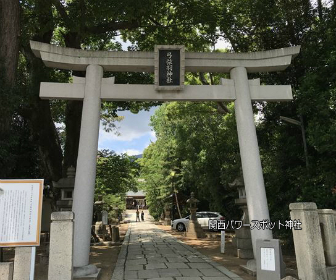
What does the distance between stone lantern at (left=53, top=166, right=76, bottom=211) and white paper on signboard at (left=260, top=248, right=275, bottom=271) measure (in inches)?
287

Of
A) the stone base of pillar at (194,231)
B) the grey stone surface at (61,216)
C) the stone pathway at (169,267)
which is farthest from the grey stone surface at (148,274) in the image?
the stone base of pillar at (194,231)

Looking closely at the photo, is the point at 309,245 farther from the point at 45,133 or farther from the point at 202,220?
the point at 202,220

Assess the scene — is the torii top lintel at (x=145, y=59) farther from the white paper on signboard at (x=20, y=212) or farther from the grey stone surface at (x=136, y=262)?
the grey stone surface at (x=136, y=262)

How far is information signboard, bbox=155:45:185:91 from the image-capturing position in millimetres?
7789

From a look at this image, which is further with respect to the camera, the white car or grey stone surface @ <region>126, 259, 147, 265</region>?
the white car

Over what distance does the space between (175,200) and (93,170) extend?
70.0 ft

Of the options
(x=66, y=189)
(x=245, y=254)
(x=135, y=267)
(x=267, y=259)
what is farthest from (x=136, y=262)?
(x=267, y=259)

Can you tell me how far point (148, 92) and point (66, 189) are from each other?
543 cm

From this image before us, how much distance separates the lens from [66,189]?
10898 millimetres

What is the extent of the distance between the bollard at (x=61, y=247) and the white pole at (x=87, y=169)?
159cm

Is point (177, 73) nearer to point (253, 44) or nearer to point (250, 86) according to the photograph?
point (250, 86)

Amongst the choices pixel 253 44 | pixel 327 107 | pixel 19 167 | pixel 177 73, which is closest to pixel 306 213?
pixel 327 107

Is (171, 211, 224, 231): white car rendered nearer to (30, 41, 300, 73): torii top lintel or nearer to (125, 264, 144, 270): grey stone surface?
(125, 264, 144, 270): grey stone surface

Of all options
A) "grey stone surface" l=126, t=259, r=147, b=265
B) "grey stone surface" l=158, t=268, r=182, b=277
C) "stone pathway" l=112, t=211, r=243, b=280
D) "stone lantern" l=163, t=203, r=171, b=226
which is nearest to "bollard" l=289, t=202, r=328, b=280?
"stone pathway" l=112, t=211, r=243, b=280
